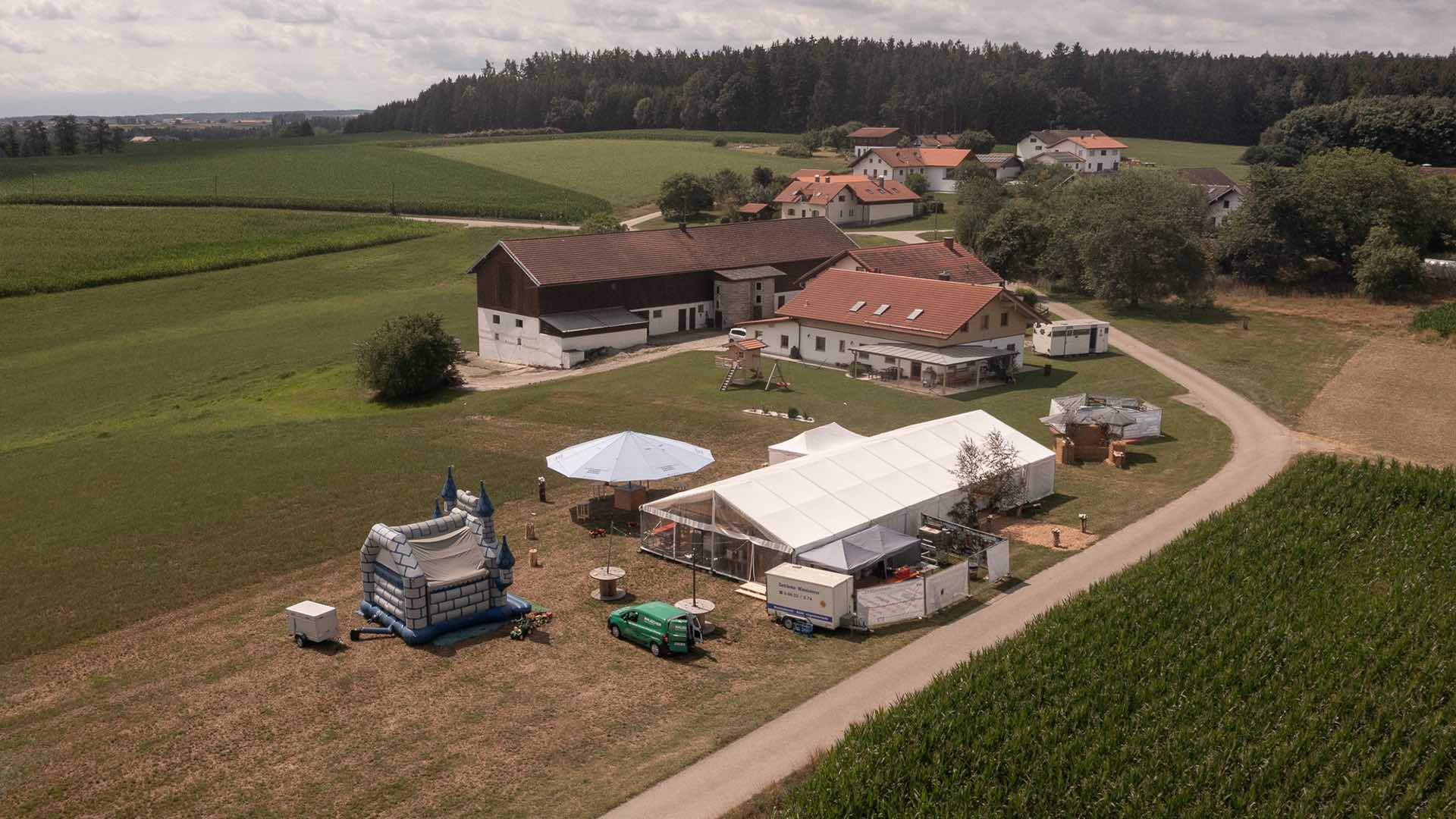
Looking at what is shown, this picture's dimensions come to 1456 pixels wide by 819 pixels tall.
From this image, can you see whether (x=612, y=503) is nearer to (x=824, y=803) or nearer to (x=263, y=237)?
(x=824, y=803)

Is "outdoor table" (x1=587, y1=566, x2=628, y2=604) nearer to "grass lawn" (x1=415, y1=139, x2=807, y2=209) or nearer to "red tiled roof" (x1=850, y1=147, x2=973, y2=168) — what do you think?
"grass lawn" (x1=415, y1=139, x2=807, y2=209)

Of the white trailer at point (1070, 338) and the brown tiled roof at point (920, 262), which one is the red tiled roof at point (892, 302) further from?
the white trailer at point (1070, 338)

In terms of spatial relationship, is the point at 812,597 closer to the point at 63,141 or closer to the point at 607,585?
the point at 607,585

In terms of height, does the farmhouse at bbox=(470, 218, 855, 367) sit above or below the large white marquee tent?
above

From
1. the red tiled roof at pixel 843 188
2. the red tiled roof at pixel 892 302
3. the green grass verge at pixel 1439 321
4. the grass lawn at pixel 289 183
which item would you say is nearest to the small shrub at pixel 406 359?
the red tiled roof at pixel 892 302

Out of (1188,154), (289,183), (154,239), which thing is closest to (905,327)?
(154,239)

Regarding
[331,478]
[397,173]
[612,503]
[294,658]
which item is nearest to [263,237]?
[397,173]

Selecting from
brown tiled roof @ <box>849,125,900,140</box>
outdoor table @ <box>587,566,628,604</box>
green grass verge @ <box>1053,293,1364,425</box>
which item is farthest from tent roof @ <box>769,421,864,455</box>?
brown tiled roof @ <box>849,125,900,140</box>
